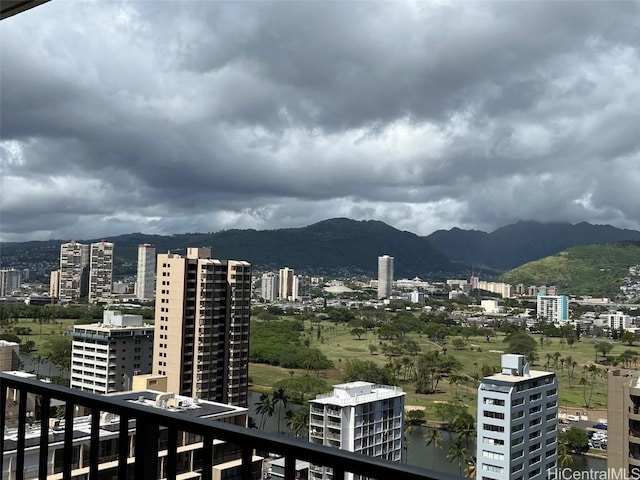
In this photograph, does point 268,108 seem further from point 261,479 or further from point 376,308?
point 261,479

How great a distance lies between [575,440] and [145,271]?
421 inches

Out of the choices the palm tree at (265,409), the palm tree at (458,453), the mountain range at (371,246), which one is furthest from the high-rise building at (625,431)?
the mountain range at (371,246)

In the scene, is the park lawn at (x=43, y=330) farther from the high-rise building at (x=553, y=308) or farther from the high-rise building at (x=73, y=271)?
the high-rise building at (x=553, y=308)

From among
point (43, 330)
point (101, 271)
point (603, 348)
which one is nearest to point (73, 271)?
point (101, 271)

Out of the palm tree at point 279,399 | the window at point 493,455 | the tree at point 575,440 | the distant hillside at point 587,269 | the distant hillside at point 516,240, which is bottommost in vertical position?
the palm tree at point 279,399

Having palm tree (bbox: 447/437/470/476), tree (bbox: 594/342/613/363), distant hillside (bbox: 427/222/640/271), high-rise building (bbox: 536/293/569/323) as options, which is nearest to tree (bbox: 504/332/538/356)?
high-rise building (bbox: 536/293/569/323)

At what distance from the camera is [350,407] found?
9008 mm

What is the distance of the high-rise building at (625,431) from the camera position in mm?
5964

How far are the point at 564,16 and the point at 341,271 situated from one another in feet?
41.6

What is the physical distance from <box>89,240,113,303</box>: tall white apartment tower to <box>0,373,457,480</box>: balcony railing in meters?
14.2

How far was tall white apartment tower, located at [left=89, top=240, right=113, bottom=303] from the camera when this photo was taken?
14.6 metres

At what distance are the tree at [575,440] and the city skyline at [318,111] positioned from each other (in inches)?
285

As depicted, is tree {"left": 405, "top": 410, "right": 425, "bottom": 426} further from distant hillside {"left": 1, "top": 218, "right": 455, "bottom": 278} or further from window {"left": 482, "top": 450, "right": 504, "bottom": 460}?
→ distant hillside {"left": 1, "top": 218, "right": 455, "bottom": 278}

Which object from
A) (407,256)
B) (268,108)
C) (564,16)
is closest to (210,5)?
(564,16)
